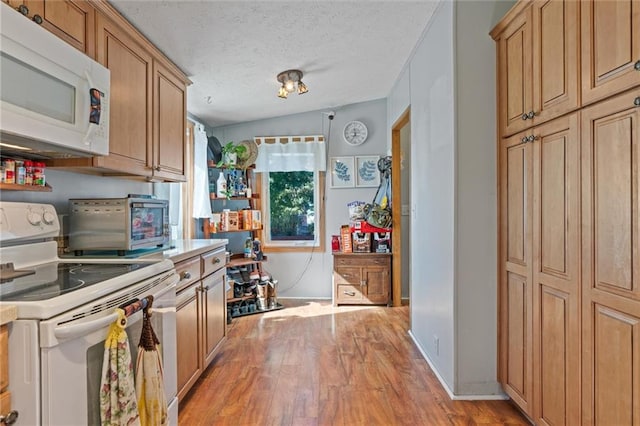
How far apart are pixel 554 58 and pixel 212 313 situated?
2.51 metres

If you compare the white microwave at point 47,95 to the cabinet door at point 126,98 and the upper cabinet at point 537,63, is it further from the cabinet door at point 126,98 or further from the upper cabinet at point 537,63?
the upper cabinet at point 537,63

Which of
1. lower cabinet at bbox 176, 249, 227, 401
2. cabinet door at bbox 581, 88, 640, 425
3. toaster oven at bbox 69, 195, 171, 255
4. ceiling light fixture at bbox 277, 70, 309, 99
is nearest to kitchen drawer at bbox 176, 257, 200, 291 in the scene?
lower cabinet at bbox 176, 249, 227, 401

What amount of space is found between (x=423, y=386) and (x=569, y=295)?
1183 millimetres

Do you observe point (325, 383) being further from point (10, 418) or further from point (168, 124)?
point (168, 124)

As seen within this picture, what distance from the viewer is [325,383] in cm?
233

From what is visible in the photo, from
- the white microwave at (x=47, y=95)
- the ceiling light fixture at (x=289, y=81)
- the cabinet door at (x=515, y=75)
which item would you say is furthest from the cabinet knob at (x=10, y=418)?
the ceiling light fixture at (x=289, y=81)

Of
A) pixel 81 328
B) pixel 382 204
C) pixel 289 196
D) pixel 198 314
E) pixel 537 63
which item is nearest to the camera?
pixel 81 328

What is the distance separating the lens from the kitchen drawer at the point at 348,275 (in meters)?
4.21

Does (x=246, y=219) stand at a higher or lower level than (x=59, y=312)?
higher

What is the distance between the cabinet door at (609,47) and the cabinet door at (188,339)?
7.27ft

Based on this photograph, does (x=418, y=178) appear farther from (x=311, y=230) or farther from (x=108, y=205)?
(x=108, y=205)

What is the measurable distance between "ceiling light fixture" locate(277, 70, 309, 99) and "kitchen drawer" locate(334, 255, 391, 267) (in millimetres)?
2014

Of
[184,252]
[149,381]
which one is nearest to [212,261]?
[184,252]

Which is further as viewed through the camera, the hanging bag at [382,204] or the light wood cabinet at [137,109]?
the hanging bag at [382,204]
